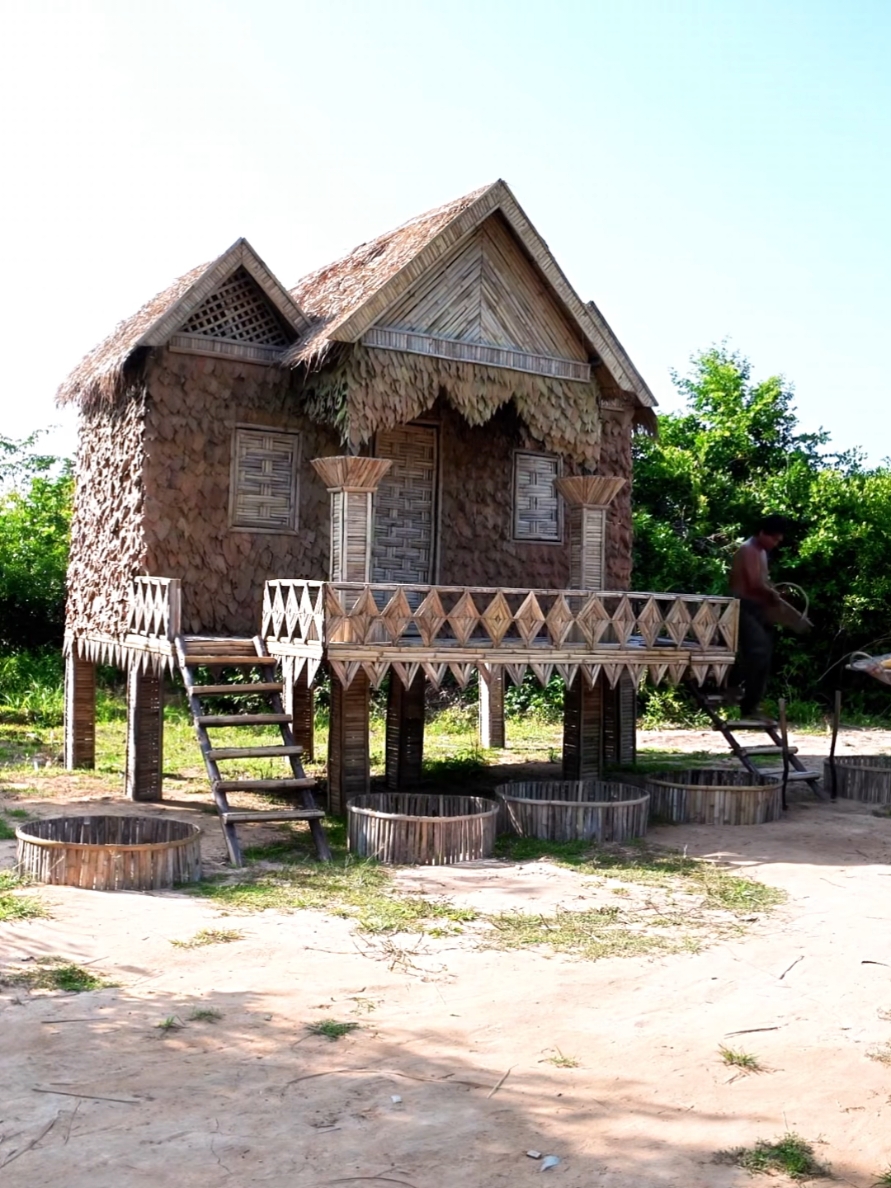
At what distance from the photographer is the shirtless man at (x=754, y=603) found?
10926 mm

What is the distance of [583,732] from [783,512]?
10830mm

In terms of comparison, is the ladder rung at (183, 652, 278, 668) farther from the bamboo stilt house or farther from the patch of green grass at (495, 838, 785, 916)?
the patch of green grass at (495, 838, 785, 916)

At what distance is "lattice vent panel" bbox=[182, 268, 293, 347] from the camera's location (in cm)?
1318

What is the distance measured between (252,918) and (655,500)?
56.0ft

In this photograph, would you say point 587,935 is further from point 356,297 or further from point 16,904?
point 356,297

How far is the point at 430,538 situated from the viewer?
14.6 meters

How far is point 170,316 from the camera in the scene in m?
12.6

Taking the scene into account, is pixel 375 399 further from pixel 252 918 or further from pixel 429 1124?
pixel 429 1124

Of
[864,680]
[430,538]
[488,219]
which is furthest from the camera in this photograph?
[864,680]

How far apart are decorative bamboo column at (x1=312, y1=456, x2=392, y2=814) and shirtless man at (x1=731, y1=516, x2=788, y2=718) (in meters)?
3.42

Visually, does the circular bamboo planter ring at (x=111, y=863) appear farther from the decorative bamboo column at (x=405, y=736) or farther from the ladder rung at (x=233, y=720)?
the decorative bamboo column at (x=405, y=736)

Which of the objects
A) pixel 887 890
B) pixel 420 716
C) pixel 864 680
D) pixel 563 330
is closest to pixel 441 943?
pixel 887 890

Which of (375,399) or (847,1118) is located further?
(375,399)

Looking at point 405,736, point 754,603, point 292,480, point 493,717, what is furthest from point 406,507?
point 493,717
